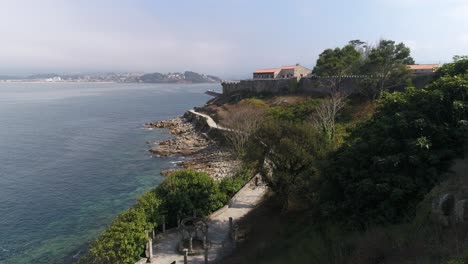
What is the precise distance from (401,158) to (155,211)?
14.4 metres

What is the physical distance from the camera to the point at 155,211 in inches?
851

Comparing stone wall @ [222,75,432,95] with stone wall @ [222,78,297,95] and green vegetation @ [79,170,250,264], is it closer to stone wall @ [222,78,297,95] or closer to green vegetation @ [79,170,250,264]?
stone wall @ [222,78,297,95]

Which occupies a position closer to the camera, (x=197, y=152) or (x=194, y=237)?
(x=194, y=237)

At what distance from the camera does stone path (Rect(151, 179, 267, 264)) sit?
19141 millimetres

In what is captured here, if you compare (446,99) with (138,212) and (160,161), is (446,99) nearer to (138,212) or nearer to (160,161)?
(138,212)

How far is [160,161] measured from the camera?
44875 mm

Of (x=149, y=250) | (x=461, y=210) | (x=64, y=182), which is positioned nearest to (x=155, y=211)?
(x=149, y=250)

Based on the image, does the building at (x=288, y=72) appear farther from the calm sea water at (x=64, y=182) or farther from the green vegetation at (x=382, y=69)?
the calm sea water at (x=64, y=182)

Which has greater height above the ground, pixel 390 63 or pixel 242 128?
pixel 390 63

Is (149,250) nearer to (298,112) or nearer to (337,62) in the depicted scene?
(298,112)

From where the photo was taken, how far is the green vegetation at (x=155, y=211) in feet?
60.8

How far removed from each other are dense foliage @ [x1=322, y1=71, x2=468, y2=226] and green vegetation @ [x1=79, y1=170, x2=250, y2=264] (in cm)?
1045

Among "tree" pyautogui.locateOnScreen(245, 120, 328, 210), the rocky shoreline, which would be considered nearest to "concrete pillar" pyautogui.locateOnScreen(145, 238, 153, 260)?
"tree" pyautogui.locateOnScreen(245, 120, 328, 210)

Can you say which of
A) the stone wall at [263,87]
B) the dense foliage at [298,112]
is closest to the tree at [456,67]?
A: the dense foliage at [298,112]
